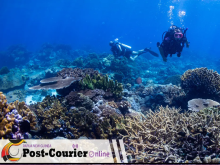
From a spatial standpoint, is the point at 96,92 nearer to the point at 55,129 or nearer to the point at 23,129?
the point at 55,129

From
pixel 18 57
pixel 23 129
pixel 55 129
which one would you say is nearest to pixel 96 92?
pixel 55 129

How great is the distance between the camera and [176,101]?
268 inches

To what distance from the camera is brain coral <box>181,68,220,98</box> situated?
5889mm

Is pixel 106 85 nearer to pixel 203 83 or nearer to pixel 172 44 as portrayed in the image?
pixel 203 83

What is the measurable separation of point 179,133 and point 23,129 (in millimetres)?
3833

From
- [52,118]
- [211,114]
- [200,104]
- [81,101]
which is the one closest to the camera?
[211,114]

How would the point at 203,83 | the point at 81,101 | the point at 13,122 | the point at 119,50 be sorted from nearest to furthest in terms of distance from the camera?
the point at 13,122 < the point at 81,101 < the point at 203,83 < the point at 119,50

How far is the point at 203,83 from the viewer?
19.6 ft

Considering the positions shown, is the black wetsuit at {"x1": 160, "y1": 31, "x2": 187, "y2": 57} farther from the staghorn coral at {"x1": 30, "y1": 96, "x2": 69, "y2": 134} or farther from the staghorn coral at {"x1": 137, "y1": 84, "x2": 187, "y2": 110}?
the staghorn coral at {"x1": 30, "y1": 96, "x2": 69, "y2": 134}

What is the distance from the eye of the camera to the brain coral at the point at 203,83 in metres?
5.89

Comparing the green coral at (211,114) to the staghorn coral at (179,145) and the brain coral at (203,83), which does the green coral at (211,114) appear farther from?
the brain coral at (203,83)

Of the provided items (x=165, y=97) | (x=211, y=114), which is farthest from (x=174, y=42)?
(x=211, y=114)

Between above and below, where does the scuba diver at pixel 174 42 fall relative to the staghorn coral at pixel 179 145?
above

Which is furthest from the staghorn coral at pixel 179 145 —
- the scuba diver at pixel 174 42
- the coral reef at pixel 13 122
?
the scuba diver at pixel 174 42
